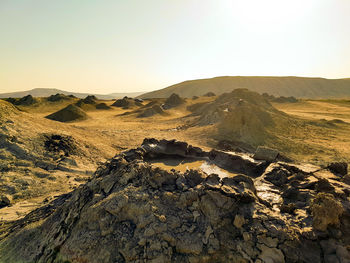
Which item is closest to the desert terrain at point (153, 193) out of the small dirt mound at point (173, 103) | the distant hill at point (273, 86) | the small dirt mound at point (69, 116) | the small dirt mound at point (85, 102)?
the small dirt mound at point (69, 116)

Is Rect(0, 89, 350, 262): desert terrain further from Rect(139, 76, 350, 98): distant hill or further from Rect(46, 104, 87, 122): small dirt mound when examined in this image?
Rect(139, 76, 350, 98): distant hill

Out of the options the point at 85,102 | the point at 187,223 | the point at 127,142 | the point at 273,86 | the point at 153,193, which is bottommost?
the point at 127,142

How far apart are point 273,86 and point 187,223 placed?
9326 centimetres

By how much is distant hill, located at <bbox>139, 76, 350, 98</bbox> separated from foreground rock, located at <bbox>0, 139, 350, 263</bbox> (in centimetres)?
8129

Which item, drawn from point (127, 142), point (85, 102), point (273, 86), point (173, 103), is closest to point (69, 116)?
point (127, 142)

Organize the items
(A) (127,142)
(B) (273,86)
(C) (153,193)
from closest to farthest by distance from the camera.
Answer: (C) (153,193) < (A) (127,142) < (B) (273,86)

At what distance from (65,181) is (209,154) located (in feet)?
19.3

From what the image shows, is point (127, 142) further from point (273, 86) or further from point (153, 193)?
point (273, 86)

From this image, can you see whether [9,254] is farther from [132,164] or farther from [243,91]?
[243,91]

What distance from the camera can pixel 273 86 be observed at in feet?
279

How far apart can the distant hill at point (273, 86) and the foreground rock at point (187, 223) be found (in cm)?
8129

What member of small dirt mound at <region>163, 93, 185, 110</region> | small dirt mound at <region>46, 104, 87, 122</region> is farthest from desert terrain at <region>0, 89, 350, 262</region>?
small dirt mound at <region>163, 93, 185, 110</region>

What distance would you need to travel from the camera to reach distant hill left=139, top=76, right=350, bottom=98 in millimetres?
78938

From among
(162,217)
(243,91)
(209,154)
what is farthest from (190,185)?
(243,91)
